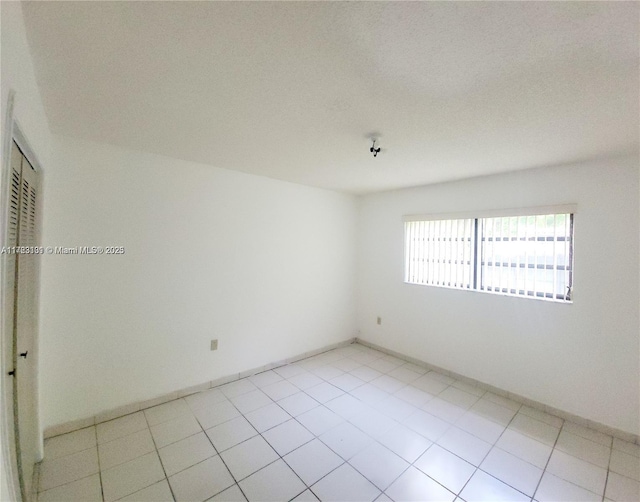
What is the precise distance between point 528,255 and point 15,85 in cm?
377

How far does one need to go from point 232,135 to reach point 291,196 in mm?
1506

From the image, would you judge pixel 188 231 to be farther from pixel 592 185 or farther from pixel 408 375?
pixel 592 185

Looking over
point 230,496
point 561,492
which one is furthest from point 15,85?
point 561,492

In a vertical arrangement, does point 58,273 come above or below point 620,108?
below

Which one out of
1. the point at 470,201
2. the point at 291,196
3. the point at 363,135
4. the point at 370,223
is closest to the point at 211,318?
the point at 291,196

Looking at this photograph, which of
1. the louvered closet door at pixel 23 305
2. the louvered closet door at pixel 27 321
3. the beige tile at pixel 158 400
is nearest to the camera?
the louvered closet door at pixel 23 305

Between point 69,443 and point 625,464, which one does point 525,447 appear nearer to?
point 625,464

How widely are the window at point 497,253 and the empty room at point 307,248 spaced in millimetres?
21

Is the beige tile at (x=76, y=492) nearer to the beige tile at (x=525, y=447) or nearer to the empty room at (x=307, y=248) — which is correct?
the empty room at (x=307, y=248)

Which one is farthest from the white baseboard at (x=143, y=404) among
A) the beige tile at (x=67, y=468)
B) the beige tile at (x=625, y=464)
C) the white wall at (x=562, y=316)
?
the beige tile at (x=625, y=464)

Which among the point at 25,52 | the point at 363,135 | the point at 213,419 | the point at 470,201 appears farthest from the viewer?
the point at 470,201

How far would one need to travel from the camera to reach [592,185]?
240 centimetres

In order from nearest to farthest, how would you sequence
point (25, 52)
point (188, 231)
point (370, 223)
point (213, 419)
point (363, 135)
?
point (25, 52) → point (363, 135) → point (213, 419) → point (188, 231) → point (370, 223)

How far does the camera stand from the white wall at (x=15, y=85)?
2.98ft
